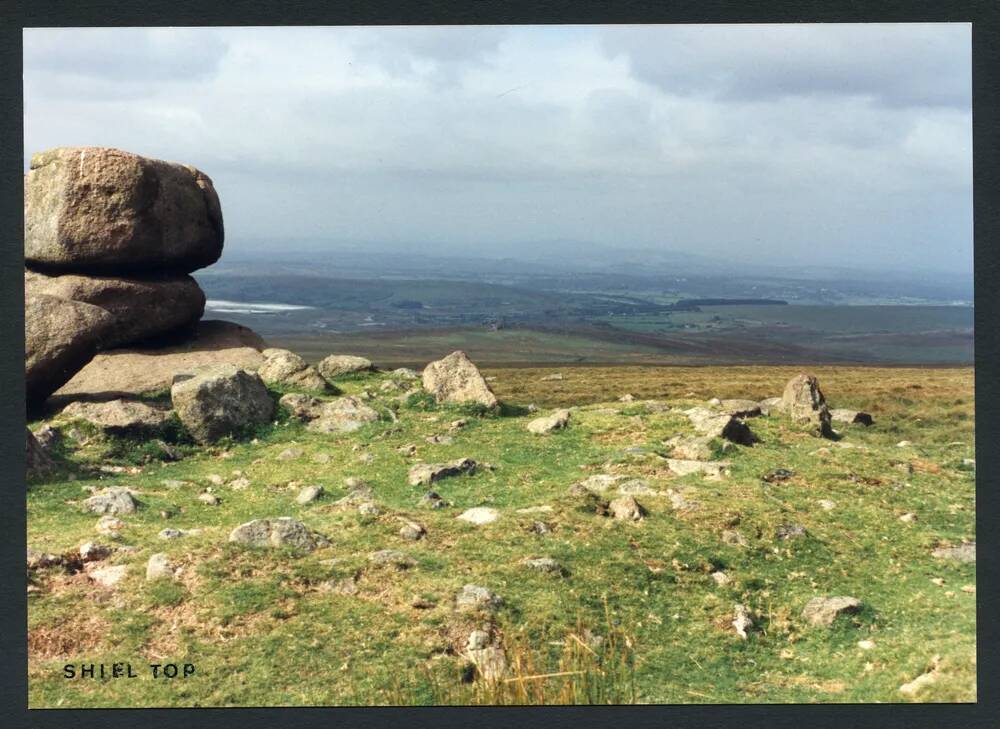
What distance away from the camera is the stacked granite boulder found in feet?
71.0

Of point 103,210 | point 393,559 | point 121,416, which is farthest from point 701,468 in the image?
point 103,210

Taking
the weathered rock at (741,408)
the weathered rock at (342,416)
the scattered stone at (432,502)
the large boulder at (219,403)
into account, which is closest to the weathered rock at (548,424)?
the weathered rock at (342,416)

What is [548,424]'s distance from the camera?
62.9ft

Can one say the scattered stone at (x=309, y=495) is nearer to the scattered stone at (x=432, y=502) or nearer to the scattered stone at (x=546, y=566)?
the scattered stone at (x=432, y=502)

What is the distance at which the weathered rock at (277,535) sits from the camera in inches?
511

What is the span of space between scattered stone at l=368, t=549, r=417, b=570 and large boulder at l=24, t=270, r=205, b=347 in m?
12.2

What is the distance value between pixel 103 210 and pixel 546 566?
15289 mm

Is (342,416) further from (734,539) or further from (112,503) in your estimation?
(734,539)

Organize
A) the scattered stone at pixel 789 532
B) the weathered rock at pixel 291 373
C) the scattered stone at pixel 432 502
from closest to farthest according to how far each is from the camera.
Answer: the scattered stone at pixel 789 532 → the scattered stone at pixel 432 502 → the weathered rock at pixel 291 373

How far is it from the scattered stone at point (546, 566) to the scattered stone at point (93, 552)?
575cm

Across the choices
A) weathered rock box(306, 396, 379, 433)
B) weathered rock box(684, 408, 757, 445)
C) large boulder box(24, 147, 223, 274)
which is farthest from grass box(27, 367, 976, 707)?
large boulder box(24, 147, 223, 274)

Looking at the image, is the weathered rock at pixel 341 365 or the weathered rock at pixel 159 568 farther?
the weathered rock at pixel 341 365

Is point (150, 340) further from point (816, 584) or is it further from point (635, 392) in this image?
point (816, 584)

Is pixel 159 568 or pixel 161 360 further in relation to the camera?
pixel 161 360
